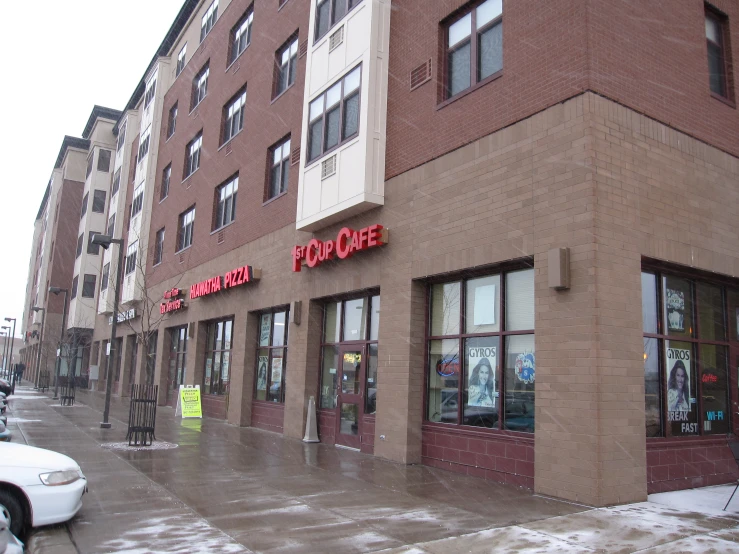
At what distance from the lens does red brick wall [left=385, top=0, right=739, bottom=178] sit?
31.3 feet

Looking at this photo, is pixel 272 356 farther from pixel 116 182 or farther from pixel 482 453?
pixel 116 182

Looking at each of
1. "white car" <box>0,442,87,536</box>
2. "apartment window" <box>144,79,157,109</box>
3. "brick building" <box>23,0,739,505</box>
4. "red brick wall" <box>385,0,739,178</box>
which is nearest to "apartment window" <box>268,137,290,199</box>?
"brick building" <box>23,0,739,505</box>

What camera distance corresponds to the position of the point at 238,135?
72.2ft

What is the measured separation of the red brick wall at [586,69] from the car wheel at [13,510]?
8747 millimetres

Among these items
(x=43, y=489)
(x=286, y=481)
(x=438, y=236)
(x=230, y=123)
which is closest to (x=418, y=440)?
(x=286, y=481)

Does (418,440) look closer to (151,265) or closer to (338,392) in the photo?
(338,392)

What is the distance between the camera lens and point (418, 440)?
12.0m

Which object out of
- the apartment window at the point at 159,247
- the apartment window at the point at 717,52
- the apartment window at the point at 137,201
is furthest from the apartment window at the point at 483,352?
the apartment window at the point at 137,201

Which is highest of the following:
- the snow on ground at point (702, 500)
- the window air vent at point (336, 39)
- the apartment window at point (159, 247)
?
the window air vent at point (336, 39)

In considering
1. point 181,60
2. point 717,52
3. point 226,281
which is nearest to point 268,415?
point 226,281

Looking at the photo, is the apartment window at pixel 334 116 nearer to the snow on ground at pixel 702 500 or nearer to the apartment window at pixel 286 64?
the apartment window at pixel 286 64

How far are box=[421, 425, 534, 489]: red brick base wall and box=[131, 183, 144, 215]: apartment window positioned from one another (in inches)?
1041

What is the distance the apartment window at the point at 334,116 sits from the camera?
576 inches

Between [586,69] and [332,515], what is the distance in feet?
23.6
